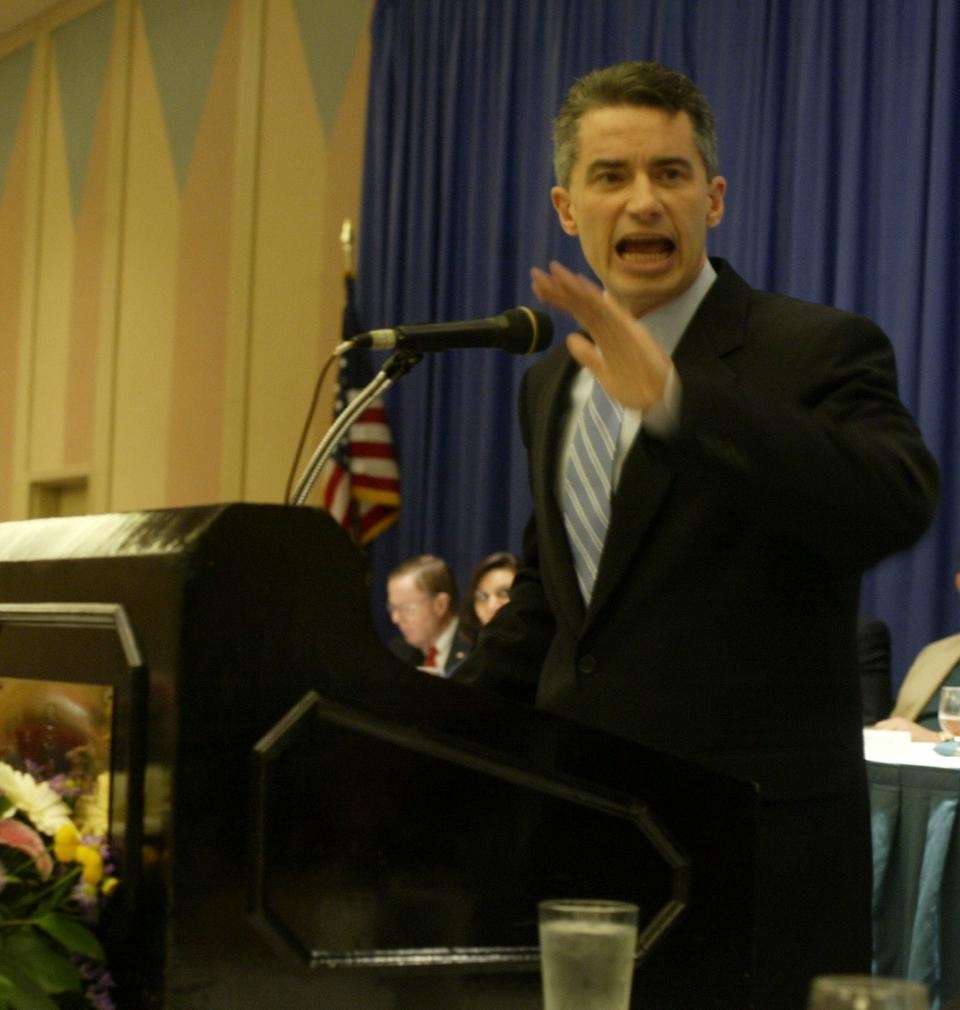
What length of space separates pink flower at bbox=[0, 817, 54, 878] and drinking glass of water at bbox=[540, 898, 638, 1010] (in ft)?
1.27

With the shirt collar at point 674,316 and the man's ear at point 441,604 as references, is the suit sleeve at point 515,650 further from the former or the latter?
the man's ear at point 441,604

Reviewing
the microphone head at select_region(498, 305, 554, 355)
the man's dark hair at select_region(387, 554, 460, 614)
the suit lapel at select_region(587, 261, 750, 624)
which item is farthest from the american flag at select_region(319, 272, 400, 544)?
the suit lapel at select_region(587, 261, 750, 624)

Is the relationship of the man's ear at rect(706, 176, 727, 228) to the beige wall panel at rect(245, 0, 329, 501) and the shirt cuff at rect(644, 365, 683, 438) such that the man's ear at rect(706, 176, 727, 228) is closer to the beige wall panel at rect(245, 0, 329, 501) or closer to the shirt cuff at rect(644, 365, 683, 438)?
the shirt cuff at rect(644, 365, 683, 438)

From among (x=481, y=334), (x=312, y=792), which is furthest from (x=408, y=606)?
(x=312, y=792)

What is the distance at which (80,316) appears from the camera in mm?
9992

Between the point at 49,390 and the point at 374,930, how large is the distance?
936cm

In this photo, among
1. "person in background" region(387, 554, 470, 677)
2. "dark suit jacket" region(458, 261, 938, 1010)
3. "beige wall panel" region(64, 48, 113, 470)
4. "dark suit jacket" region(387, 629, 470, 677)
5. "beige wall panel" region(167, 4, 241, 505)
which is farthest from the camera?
"beige wall panel" region(64, 48, 113, 470)

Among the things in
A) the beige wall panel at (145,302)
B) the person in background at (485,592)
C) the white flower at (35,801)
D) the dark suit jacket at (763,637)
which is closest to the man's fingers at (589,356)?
the dark suit jacket at (763,637)

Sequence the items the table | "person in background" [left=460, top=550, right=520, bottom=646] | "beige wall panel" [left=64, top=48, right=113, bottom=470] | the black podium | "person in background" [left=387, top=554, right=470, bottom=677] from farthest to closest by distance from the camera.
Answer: "beige wall panel" [left=64, top=48, right=113, bottom=470] → "person in background" [left=387, top=554, right=470, bottom=677] → "person in background" [left=460, top=550, right=520, bottom=646] → the table → the black podium

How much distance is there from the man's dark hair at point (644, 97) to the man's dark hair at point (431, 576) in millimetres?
4944

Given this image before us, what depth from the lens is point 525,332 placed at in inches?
71.3

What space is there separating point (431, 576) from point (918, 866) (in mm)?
3409

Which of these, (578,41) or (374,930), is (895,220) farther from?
(374,930)

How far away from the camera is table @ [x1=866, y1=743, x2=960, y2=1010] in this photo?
3.64 meters
